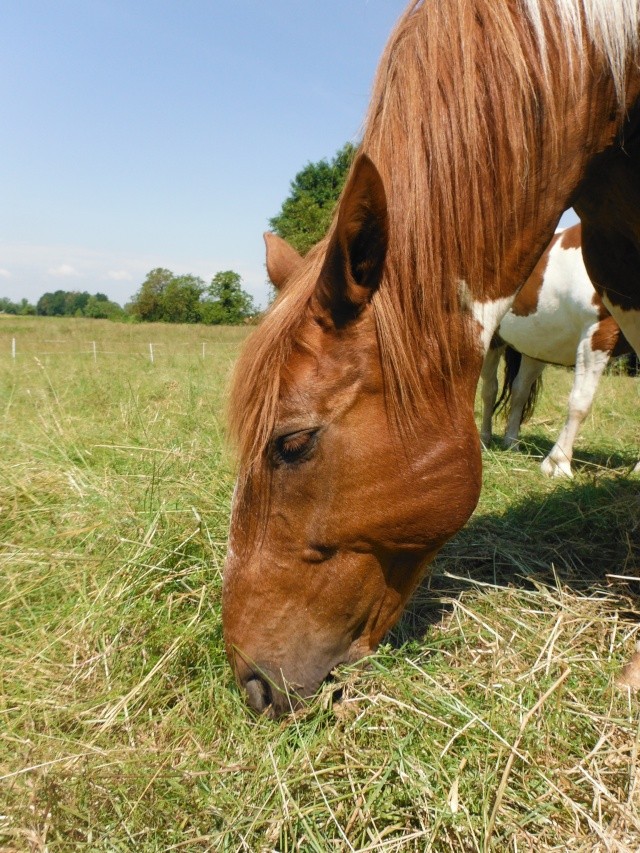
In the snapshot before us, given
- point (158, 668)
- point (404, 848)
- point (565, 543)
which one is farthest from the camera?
point (565, 543)

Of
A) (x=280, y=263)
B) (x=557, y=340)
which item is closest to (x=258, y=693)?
(x=280, y=263)

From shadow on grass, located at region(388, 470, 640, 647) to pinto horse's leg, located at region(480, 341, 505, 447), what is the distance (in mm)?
2757

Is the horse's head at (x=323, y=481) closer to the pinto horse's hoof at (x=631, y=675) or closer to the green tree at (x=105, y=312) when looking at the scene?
the pinto horse's hoof at (x=631, y=675)

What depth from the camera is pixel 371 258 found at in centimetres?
152

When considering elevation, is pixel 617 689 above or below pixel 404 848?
above

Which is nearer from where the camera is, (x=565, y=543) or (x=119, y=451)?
(x=565, y=543)

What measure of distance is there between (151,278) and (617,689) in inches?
2406

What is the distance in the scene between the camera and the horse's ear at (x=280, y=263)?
2.11 metres

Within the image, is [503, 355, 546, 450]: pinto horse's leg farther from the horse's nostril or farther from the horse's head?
the horse's nostril

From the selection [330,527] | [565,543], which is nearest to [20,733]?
[330,527]

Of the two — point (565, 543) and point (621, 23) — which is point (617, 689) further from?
point (621, 23)

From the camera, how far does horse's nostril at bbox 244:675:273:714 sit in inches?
64.6

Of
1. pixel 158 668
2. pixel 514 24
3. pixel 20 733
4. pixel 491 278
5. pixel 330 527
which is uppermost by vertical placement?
pixel 514 24

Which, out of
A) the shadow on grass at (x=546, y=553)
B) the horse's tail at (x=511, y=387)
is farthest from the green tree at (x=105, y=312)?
the shadow on grass at (x=546, y=553)
